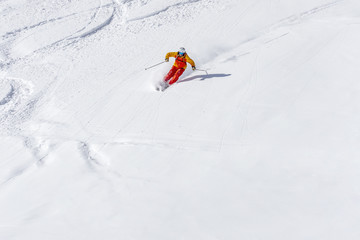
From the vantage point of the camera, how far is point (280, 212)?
6.95 metres

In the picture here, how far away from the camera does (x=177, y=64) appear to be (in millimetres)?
10586

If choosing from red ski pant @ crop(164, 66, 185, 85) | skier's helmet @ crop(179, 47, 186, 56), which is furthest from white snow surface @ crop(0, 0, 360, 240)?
skier's helmet @ crop(179, 47, 186, 56)

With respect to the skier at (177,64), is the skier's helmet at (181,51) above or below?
above

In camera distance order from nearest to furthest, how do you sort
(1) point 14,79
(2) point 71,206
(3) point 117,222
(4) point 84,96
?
(3) point 117,222, (2) point 71,206, (4) point 84,96, (1) point 14,79

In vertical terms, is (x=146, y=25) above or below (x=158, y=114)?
above

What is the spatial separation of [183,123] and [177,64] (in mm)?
2204

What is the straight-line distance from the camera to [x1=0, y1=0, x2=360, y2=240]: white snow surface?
6.97 m

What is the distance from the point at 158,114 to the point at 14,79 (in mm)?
5142

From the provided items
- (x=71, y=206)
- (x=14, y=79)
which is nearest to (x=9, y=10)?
(x=14, y=79)

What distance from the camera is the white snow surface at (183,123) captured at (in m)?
6.97

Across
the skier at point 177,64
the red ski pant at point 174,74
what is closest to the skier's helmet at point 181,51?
the skier at point 177,64

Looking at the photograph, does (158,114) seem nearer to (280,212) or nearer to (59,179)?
(59,179)

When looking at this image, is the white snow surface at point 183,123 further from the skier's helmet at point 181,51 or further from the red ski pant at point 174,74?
the skier's helmet at point 181,51

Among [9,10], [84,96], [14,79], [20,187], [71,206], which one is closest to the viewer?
[71,206]
